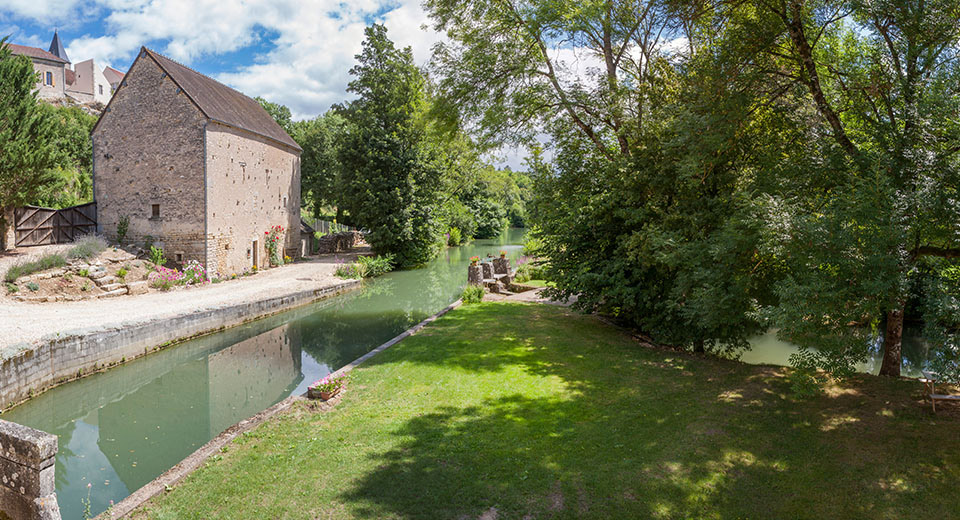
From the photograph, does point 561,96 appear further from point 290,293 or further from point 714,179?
point 290,293

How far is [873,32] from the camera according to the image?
7336mm

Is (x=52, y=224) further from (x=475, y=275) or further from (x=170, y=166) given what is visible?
(x=475, y=275)

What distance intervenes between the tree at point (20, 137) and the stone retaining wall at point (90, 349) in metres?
10.7

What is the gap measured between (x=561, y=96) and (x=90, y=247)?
54.1 feet

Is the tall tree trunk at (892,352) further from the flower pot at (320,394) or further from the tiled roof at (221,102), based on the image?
the tiled roof at (221,102)

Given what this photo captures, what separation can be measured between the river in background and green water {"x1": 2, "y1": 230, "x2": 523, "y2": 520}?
2cm

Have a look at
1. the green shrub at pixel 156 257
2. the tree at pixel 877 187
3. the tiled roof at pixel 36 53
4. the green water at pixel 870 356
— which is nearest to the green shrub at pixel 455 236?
the green shrub at pixel 156 257

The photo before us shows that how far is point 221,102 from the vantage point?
23.0 m

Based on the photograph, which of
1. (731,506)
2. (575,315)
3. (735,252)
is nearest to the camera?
(731,506)

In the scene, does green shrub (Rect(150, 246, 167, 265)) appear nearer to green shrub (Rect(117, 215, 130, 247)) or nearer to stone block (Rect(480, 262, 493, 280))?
green shrub (Rect(117, 215, 130, 247))

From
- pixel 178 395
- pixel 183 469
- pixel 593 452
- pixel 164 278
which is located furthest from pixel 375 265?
pixel 593 452

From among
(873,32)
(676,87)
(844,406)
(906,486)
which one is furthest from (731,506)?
(676,87)

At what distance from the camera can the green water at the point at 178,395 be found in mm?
7102

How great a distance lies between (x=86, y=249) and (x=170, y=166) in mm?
4686
